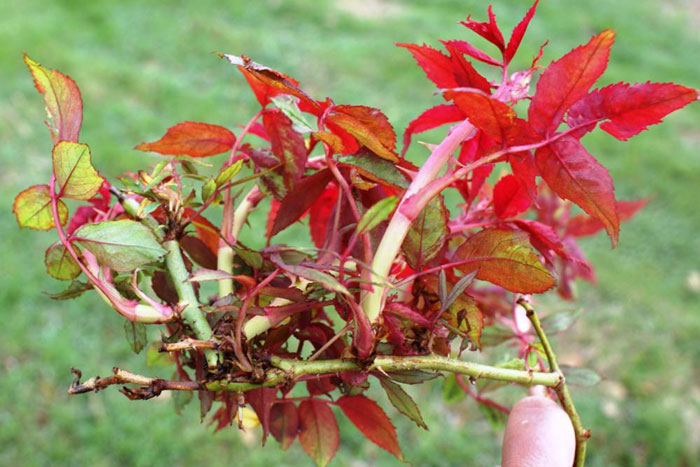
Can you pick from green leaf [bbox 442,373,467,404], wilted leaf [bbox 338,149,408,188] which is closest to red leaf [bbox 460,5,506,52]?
wilted leaf [bbox 338,149,408,188]

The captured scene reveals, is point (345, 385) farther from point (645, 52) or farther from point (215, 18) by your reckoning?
point (645, 52)

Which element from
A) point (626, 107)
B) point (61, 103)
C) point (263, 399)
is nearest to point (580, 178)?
point (626, 107)

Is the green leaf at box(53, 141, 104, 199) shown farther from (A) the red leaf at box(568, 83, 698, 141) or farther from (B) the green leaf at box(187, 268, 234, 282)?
(A) the red leaf at box(568, 83, 698, 141)

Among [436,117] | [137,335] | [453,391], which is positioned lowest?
[453,391]

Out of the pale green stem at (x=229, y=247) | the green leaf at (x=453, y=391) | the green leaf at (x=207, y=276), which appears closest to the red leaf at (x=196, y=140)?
the pale green stem at (x=229, y=247)

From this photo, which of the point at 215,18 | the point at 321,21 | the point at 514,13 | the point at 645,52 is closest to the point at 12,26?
the point at 215,18

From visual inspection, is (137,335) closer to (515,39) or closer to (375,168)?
(375,168)

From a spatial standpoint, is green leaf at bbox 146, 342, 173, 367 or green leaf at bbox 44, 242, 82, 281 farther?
green leaf at bbox 146, 342, 173, 367
